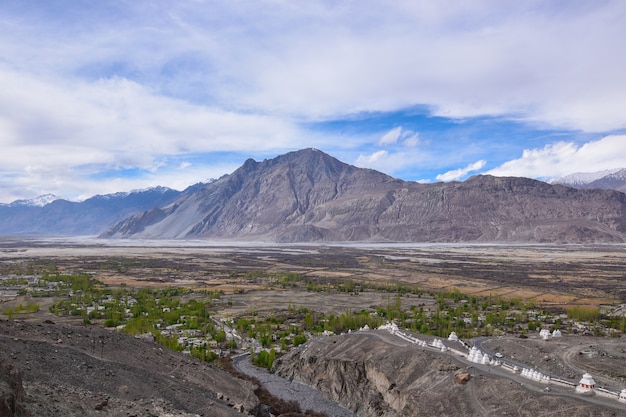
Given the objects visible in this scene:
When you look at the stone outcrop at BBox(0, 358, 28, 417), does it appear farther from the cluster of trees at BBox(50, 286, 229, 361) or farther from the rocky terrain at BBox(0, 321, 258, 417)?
the cluster of trees at BBox(50, 286, 229, 361)

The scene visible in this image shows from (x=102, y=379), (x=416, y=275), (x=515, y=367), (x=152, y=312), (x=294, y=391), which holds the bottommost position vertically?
(x=294, y=391)

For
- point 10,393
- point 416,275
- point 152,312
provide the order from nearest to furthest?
point 10,393, point 152,312, point 416,275

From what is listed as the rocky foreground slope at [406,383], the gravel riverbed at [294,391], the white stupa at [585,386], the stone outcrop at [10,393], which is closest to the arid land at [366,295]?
the rocky foreground slope at [406,383]

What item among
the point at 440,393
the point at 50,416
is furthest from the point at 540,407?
the point at 50,416

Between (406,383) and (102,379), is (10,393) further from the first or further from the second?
(406,383)

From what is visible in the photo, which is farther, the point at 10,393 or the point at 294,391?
the point at 294,391

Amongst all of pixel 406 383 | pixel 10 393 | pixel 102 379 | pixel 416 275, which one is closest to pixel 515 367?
pixel 406 383

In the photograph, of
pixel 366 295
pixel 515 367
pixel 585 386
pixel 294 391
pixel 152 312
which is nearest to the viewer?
pixel 585 386
